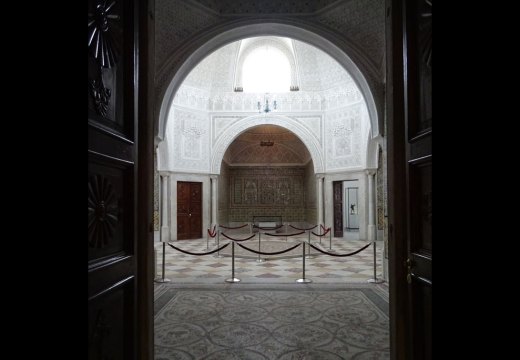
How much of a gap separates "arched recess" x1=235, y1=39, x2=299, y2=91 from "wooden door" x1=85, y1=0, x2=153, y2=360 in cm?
1404

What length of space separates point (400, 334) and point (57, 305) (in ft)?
5.89

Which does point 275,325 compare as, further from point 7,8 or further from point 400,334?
point 7,8

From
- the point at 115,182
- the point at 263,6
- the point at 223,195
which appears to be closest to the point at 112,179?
the point at 115,182

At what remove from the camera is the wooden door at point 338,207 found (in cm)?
1565

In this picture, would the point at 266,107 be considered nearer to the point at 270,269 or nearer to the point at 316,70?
the point at 316,70

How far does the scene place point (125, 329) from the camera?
76.2 inches

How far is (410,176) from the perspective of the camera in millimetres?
1977

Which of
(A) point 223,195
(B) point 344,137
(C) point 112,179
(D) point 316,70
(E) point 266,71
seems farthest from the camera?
(A) point 223,195

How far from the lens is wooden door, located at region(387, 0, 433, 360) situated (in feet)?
5.99

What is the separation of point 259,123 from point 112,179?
14.1 m

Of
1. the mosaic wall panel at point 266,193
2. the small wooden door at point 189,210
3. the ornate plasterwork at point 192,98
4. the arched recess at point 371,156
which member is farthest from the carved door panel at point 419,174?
the mosaic wall panel at point 266,193

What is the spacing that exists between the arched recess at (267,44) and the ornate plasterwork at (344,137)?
2.42 m

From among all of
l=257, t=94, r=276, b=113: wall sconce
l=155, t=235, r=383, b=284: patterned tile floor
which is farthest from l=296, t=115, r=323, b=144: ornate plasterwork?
l=155, t=235, r=383, b=284: patterned tile floor

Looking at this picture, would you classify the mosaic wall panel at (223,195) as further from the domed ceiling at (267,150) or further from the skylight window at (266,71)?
the skylight window at (266,71)
